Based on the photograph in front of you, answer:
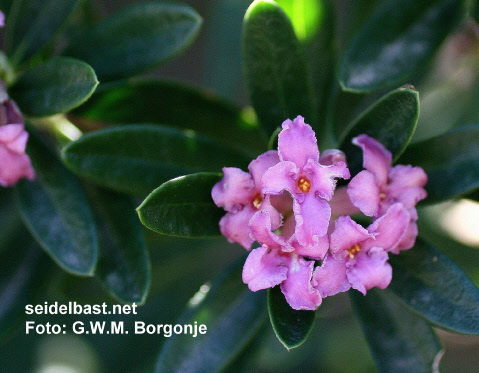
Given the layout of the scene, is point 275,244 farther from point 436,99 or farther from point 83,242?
point 436,99

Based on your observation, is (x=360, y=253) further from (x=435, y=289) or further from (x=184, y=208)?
(x=184, y=208)

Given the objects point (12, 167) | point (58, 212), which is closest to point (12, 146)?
point (12, 167)

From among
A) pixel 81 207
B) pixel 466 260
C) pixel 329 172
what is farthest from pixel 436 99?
pixel 81 207

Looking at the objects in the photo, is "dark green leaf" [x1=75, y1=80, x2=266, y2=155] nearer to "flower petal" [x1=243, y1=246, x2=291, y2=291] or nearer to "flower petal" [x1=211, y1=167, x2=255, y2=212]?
"flower petal" [x1=211, y1=167, x2=255, y2=212]

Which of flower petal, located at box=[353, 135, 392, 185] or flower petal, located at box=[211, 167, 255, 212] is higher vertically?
flower petal, located at box=[353, 135, 392, 185]

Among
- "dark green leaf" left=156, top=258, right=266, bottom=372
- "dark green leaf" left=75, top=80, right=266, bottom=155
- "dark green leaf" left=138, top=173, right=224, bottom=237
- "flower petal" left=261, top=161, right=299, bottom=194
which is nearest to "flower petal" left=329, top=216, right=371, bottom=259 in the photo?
"flower petal" left=261, top=161, right=299, bottom=194

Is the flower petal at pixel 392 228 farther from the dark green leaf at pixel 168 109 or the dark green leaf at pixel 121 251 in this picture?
the dark green leaf at pixel 168 109
